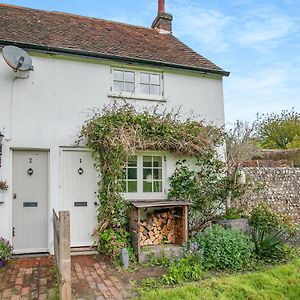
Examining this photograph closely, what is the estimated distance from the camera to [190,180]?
881 centimetres

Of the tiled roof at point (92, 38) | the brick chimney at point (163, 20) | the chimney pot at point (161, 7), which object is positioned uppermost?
the chimney pot at point (161, 7)

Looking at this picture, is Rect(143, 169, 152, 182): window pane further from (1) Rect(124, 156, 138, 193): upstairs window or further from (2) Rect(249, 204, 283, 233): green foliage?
(2) Rect(249, 204, 283, 233): green foliage

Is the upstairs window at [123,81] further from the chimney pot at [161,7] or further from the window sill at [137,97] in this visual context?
the chimney pot at [161,7]

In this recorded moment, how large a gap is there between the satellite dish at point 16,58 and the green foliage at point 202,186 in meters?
5.04

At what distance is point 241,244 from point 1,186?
6.02m

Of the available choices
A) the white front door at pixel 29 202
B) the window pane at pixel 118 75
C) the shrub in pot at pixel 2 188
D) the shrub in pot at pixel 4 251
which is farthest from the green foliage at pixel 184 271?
the window pane at pixel 118 75

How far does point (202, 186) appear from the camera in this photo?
343 inches

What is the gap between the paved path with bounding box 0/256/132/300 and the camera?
5270 millimetres

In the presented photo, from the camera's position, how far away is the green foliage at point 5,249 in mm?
6866

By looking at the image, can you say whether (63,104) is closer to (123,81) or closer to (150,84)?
(123,81)

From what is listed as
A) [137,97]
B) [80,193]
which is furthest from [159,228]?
[137,97]

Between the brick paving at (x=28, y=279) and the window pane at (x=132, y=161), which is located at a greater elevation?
the window pane at (x=132, y=161)

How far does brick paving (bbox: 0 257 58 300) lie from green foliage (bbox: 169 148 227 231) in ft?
12.8

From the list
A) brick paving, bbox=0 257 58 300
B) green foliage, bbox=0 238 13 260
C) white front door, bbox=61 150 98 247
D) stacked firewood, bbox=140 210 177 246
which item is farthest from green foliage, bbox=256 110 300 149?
green foliage, bbox=0 238 13 260
